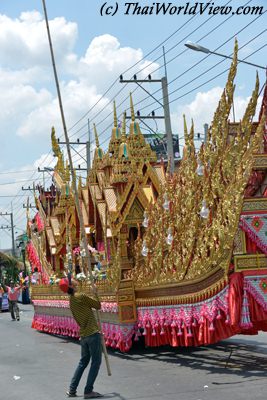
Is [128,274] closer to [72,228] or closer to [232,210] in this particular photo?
[232,210]

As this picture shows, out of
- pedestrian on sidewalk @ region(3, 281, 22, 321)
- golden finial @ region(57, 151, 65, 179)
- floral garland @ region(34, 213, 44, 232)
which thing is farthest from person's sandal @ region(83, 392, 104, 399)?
pedestrian on sidewalk @ region(3, 281, 22, 321)

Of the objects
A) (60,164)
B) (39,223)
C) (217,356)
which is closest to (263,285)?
(217,356)

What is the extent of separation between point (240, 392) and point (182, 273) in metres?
2.82

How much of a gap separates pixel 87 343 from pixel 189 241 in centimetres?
243

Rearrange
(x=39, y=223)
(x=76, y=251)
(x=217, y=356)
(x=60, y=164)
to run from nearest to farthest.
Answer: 1. (x=217, y=356)
2. (x=60, y=164)
3. (x=76, y=251)
4. (x=39, y=223)

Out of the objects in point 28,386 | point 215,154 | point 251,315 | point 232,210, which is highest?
point 215,154

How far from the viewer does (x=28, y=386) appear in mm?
9484

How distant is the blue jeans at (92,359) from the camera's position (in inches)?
328

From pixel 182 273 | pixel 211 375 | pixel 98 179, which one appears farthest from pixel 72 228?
pixel 211 375

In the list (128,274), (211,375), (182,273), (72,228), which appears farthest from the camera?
(72,228)

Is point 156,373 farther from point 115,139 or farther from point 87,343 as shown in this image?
point 115,139

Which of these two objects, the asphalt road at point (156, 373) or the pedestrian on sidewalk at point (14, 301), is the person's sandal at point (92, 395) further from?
the pedestrian on sidewalk at point (14, 301)

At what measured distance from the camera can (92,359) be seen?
8.38 meters

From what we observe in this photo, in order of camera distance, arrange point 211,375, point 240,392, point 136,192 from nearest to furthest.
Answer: point 240,392
point 211,375
point 136,192
